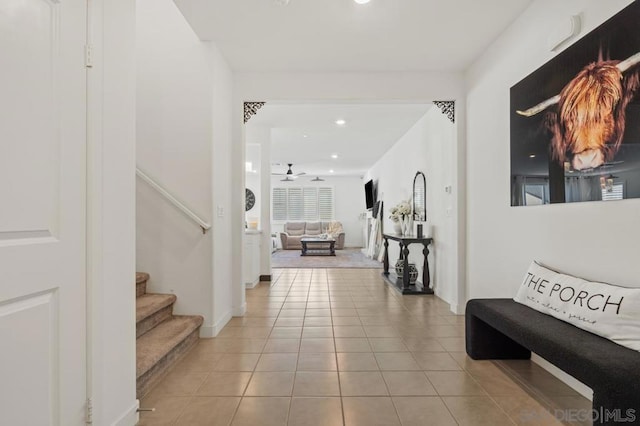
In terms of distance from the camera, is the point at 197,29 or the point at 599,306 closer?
the point at 599,306

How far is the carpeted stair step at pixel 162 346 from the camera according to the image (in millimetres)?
2132

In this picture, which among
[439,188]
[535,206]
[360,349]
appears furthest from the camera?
[439,188]

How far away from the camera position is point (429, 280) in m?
5.03

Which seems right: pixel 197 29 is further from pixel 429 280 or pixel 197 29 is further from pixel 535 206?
pixel 429 280

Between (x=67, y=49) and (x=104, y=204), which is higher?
(x=67, y=49)

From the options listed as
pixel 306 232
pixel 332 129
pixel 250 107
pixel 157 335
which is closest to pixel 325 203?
pixel 306 232

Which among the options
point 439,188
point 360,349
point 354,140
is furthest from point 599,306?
point 354,140

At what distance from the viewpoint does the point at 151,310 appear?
2699mm

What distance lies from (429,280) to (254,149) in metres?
4.31

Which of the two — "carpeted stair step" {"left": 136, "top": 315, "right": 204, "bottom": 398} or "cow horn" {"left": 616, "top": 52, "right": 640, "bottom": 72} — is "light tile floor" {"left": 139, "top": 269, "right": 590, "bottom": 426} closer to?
"carpeted stair step" {"left": 136, "top": 315, "right": 204, "bottom": 398}

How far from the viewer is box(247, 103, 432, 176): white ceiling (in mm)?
4990

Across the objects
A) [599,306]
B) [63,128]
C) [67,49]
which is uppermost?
[67,49]

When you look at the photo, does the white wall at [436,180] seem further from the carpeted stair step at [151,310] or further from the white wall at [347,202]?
the white wall at [347,202]

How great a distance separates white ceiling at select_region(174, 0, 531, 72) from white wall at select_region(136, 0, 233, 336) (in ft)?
1.28
